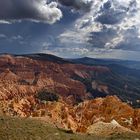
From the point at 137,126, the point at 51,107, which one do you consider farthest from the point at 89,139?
the point at 51,107

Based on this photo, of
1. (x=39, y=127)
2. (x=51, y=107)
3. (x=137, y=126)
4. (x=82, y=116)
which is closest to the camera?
(x=39, y=127)

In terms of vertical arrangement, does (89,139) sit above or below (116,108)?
above

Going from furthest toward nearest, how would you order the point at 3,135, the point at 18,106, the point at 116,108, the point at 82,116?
the point at 18,106 < the point at 82,116 < the point at 116,108 < the point at 3,135

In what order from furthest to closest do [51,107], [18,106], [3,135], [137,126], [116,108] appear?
[18,106], [51,107], [116,108], [137,126], [3,135]

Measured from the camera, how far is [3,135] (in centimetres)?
3978

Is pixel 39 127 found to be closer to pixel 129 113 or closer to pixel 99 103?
pixel 129 113

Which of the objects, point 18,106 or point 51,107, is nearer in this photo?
point 51,107

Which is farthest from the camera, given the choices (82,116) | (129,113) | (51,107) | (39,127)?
(51,107)

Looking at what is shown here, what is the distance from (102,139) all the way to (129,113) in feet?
264

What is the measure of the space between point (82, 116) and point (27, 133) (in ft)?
337

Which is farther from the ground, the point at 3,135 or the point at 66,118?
the point at 3,135

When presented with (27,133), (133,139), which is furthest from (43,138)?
(133,139)

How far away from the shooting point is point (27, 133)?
1617 inches

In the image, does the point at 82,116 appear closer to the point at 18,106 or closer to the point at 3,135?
the point at 18,106
